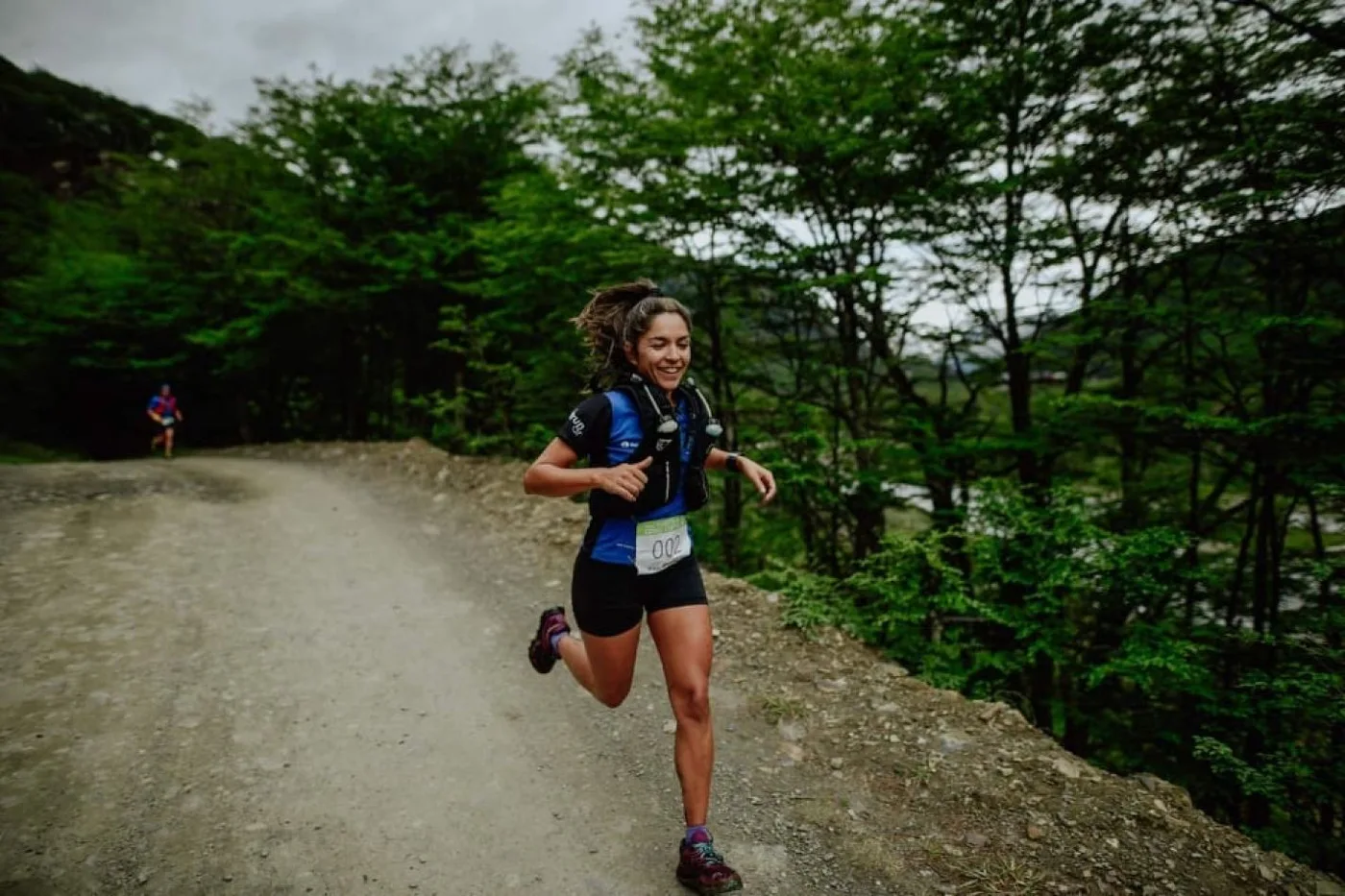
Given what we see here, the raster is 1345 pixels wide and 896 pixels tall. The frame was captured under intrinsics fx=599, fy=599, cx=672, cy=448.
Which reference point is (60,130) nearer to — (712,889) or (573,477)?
(573,477)

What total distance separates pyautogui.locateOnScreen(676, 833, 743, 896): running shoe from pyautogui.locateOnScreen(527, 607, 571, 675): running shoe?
44.2 inches

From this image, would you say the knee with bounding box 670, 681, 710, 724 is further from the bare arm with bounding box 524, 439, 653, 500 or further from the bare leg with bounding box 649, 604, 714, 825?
the bare arm with bounding box 524, 439, 653, 500

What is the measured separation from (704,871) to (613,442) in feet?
5.73

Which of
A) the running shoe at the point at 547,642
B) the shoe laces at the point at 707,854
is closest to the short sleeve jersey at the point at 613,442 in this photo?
the running shoe at the point at 547,642

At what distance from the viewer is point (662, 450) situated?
2.39 meters

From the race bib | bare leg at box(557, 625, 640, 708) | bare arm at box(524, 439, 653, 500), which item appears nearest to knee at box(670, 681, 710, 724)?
bare leg at box(557, 625, 640, 708)

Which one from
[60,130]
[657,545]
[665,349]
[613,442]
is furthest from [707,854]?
[60,130]

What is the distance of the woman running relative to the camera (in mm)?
2393

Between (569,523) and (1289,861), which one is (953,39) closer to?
(569,523)

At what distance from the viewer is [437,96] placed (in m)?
12.8

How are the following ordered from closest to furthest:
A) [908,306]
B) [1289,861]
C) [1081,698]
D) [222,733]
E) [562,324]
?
[1289,861]
[222,733]
[1081,698]
[908,306]
[562,324]

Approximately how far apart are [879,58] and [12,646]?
926 centimetres

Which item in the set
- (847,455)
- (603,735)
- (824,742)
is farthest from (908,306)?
(603,735)

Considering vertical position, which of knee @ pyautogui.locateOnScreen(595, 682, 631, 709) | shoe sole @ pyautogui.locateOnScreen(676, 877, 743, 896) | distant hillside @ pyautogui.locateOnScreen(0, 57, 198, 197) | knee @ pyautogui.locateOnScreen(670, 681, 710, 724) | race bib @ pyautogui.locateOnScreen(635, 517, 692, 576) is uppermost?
distant hillside @ pyautogui.locateOnScreen(0, 57, 198, 197)
